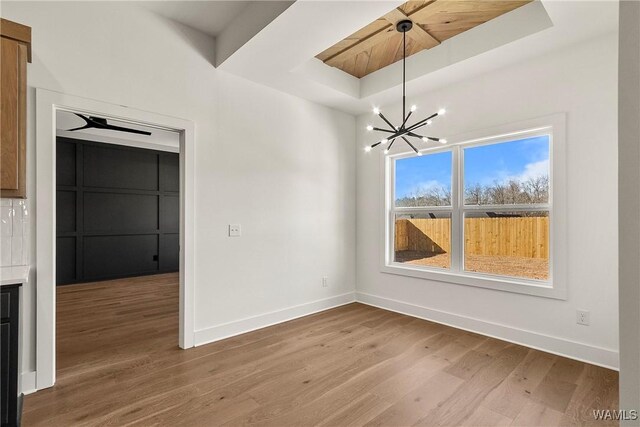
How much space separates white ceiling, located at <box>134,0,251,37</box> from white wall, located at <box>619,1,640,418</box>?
2.87 m

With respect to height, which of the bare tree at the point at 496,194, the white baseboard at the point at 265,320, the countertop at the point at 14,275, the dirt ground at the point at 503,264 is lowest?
the white baseboard at the point at 265,320

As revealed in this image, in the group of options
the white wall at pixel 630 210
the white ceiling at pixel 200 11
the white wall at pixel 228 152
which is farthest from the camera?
the white ceiling at pixel 200 11

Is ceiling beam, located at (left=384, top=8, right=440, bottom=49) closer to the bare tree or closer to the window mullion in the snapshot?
the window mullion

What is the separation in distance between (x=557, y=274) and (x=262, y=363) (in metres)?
2.79

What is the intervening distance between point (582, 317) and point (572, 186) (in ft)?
3.80

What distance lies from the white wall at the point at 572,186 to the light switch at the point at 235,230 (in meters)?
2.43

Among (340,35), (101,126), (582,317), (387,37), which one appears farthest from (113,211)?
(582,317)

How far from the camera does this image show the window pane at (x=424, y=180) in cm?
394

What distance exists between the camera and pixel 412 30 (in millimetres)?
3092

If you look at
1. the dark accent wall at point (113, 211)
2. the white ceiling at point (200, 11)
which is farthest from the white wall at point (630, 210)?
the dark accent wall at point (113, 211)

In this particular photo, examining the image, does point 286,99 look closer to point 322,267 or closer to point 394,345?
point 322,267

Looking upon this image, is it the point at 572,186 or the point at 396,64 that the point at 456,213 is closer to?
the point at 572,186

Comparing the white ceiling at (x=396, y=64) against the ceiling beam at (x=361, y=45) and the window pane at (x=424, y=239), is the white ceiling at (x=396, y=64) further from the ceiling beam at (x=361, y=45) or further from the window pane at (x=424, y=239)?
the window pane at (x=424, y=239)

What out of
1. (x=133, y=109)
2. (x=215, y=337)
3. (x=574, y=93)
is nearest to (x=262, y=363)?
(x=215, y=337)
